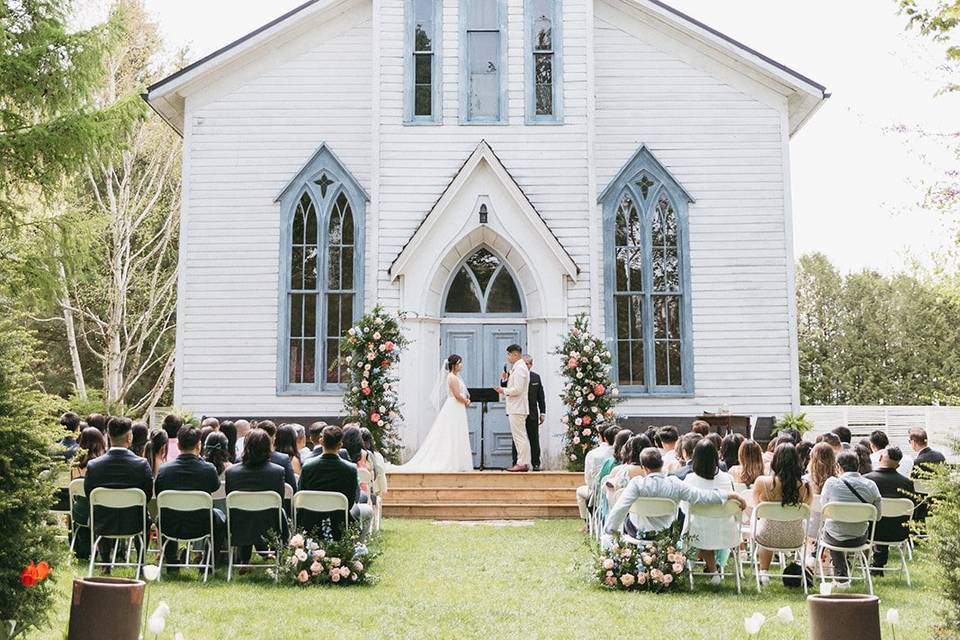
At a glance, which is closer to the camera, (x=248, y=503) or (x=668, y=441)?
(x=248, y=503)

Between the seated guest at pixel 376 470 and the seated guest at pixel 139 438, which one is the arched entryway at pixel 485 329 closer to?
the seated guest at pixel 376 470

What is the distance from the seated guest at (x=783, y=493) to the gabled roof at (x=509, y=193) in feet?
27.4

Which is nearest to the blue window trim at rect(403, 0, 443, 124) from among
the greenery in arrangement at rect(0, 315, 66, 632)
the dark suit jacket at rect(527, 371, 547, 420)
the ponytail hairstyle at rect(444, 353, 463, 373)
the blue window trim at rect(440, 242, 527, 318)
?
the blue window trim at rect(440, 242, 527, 318)

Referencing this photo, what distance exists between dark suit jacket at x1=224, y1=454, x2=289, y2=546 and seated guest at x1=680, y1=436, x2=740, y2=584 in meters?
3.80

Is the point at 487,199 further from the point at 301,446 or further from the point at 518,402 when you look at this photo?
the point at 301,446

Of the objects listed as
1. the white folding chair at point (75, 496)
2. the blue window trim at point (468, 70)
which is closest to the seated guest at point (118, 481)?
the white folding chair at point (75, 496)

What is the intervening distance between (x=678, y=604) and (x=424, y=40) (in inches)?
498

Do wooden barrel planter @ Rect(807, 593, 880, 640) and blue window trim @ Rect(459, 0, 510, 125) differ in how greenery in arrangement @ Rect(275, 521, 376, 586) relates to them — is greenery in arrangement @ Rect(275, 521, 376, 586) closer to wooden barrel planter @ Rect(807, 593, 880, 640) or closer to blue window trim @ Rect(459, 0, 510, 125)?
wooden barrel planter @ Rect(807, 593, 880, 640)

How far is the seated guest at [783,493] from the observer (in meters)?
8.84

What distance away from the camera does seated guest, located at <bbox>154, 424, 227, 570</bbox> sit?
9.15 m

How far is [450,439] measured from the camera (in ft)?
51.2

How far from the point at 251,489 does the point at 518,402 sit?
7.21 m

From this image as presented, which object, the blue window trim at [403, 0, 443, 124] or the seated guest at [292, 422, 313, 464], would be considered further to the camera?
the blue window trim at [403, 0, 443, 124]

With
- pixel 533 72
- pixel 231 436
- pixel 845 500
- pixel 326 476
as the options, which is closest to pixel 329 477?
pixel 326 476
